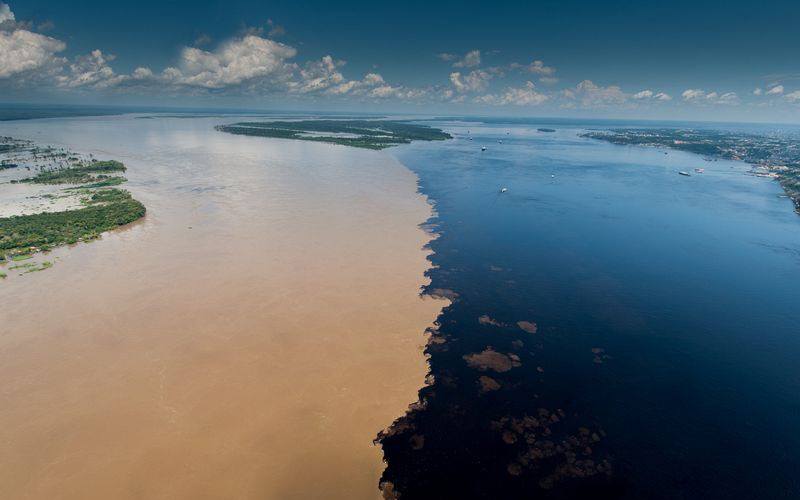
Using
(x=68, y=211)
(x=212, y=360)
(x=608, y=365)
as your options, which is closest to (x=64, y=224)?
(x=68, y=211)

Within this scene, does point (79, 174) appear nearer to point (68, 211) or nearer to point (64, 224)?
point (68, 211)

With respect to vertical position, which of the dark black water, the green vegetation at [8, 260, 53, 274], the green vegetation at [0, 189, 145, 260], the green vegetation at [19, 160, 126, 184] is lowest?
the dark black water

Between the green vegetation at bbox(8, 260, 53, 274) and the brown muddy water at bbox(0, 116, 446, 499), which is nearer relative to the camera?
the brown muddy water at bbox(0, 116, 446, 499)

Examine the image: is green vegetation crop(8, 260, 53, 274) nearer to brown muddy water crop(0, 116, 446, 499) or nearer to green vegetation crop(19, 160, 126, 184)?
brown muddy water crop(0, 116, 446, 499)

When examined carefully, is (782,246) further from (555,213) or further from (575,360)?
(575,360)

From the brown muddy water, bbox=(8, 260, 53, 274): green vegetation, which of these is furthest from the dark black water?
bbox=(8, 260, 53, 274): green vegetation

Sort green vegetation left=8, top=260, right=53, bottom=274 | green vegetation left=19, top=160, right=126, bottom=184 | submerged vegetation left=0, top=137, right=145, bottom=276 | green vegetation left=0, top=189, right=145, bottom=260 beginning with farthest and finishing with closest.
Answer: green vegetation left=19, top=160, right=126, bottom=184, green vegetation left=0, top=189, right=145, bottom=260, submerged vegetation left=0, top=137, right=145, bottom=276, green vegetation left=8, top=260, right=53, bottom=274
